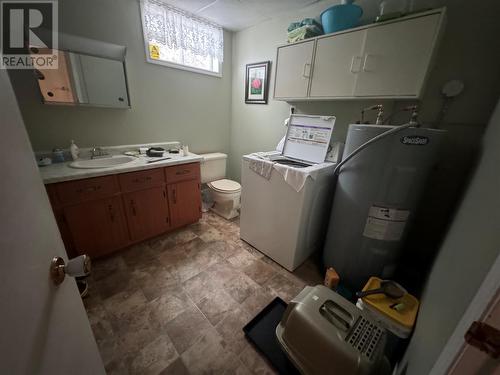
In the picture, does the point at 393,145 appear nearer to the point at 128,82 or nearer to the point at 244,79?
the point at 244,79

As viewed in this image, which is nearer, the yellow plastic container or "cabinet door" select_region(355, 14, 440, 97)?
the yellow plastic container

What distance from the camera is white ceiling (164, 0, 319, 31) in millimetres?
1886

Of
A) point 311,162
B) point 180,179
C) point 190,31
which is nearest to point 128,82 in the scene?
point 190,31

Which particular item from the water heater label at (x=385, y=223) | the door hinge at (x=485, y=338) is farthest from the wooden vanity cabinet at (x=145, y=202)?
the door hinge at (x=485, y=338)

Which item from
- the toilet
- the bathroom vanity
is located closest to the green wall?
the toilet

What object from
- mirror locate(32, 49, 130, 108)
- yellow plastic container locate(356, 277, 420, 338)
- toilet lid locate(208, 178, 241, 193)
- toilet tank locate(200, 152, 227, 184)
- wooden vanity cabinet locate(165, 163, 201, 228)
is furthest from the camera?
toilet tank locate(200, 152, 227, 184)

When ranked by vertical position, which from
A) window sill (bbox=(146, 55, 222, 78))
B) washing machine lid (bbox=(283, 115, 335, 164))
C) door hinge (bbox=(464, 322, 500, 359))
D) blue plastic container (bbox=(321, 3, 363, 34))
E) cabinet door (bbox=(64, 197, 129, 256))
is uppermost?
blue plastic container (bbox=(321, 3, 363, 34))

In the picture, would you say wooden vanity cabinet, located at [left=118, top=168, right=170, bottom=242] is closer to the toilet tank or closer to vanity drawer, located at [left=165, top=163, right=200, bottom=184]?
vanity drawer, located at [left=165, top=163, right=200, bottom=184]

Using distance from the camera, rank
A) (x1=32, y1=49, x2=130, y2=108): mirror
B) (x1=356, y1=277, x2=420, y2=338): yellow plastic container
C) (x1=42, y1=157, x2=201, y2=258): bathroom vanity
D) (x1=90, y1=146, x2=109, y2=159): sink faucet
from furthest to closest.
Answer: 1. (x1=90, y1=146, x2=109, y2=159): sink faucet
2. (x1=32, y1=49, x2=130, y2=108): mirror
3. (x1=42, y1=157, x2=201, y2=258): bathroom vanity
4. (x1=356, y1=277, x2=420, y2=338): yellow plastic container

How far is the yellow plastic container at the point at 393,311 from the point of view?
0.98 metres

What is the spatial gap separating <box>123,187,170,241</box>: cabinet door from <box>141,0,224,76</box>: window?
143cm

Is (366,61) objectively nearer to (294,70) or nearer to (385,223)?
(294,70)

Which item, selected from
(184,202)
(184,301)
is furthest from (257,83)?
(184,301)

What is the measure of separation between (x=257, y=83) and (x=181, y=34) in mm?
981
